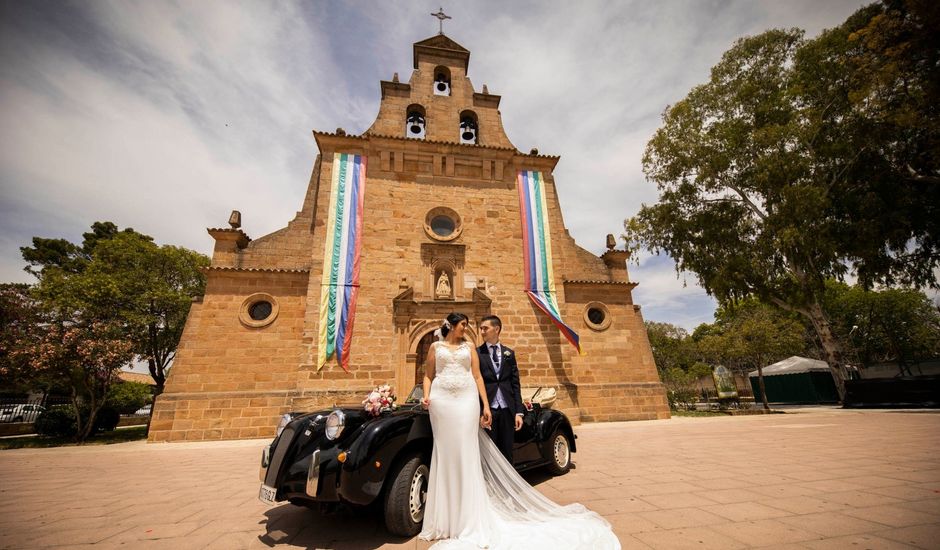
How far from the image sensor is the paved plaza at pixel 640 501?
2668 mm

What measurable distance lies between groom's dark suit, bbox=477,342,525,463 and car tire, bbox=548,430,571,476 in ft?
4.18

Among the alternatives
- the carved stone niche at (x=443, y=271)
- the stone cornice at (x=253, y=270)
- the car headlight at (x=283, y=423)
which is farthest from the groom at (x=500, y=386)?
the stone cornice at (x=253, y=270)

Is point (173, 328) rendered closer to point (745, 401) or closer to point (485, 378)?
point (485, 378)

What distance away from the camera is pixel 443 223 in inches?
539

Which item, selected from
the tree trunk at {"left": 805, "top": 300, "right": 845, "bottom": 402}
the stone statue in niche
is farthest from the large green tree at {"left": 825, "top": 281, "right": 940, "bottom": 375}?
the stone statue in niche

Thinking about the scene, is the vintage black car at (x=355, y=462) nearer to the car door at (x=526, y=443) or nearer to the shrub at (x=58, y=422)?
the car door at (x=526, y=443)

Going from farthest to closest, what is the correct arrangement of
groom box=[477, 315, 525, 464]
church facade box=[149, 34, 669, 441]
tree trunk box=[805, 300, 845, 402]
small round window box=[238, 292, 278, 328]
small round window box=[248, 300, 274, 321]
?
tree trunk box=[805, 300, 845, 402] → small round window box=[248, 300, 274, 321] → small round window box=[238, 292, 278, 328] → church facade box=[149, 34, 669, 441] → groom box=[477, 315, 525, 464]

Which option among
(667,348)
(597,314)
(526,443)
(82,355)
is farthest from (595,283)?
(667,348)

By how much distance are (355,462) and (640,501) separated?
2749 mm

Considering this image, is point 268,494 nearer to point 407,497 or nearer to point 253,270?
point 407,497

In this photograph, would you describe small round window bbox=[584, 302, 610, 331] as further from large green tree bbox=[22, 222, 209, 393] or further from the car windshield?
large green tree bbox=[22, 222, 209, 393]

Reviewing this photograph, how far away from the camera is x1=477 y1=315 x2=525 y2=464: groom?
3.68 meters

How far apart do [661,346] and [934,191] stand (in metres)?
29.1

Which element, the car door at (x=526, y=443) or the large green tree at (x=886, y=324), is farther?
the large green tree at (x=886, y=324)
